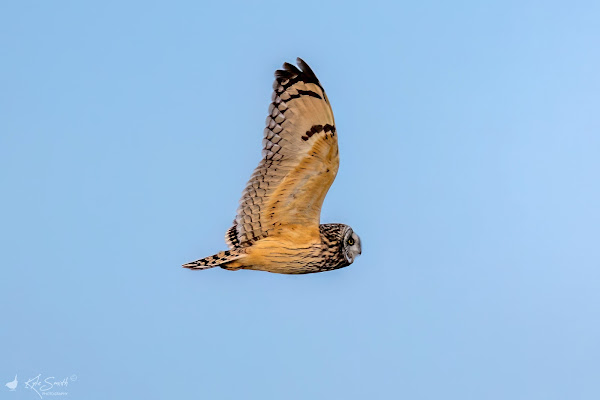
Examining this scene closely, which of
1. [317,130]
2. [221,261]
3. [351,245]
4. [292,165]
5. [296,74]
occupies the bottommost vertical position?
[221,261]

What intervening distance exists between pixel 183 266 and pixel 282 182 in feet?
4.38

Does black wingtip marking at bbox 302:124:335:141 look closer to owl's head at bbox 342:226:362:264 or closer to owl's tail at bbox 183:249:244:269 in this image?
owl's head at bbox 342:226:362:264

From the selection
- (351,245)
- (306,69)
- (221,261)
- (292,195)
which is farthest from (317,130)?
(221,261)

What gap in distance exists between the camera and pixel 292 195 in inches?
352

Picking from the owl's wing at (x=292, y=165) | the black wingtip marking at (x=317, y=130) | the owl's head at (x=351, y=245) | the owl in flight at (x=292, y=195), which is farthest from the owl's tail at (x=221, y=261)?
the black wingtip marking at (x=317, y=130)

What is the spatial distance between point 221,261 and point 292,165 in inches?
47.7

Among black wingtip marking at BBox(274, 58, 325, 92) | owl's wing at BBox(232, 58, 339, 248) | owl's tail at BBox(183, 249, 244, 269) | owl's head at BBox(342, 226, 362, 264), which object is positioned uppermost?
black wingtip marking at BBox(274, 58, 325, 92)

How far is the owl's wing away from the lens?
28.1 ft

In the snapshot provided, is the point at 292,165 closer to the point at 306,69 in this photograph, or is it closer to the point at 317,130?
the point at 317,130

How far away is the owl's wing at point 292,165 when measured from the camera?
858cm

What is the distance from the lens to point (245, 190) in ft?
29.5

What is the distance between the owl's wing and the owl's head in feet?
1.03

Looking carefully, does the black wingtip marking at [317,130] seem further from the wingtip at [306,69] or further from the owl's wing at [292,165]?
the wingtip at [306,69]

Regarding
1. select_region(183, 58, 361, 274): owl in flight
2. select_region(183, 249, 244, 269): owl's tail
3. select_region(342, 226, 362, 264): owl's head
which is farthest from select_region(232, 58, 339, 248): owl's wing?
select_region(342, 226, 362, 264): owl's head
